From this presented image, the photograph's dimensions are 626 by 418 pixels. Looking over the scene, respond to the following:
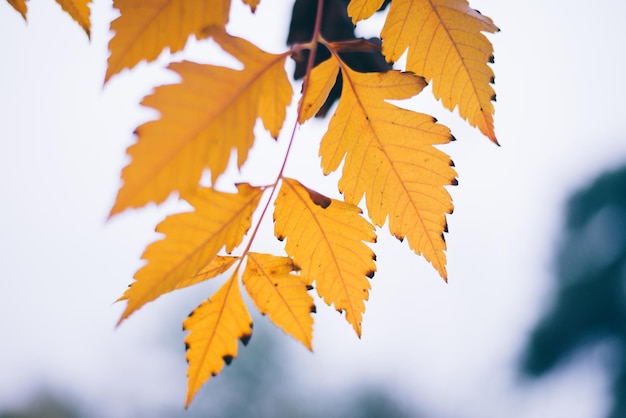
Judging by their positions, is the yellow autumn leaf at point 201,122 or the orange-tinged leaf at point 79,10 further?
the orange-tinged leaf at point 79,10

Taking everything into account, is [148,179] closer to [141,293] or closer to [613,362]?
[141,293]

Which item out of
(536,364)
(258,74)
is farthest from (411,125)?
A: (536,364)

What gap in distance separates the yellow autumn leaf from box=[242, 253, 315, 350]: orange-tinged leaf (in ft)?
0.51

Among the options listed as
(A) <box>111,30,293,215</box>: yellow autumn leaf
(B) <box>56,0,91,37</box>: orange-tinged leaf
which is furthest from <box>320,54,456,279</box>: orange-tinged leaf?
(B) <box>56,0,91,37</box>: orange-tinged leaf

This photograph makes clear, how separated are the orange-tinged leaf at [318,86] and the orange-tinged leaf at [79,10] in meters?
0.24

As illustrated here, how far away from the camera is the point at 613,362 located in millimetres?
7324

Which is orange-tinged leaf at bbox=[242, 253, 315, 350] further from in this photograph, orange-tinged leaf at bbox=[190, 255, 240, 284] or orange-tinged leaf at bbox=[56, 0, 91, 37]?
orange-tinged leaf at bbox=[56, 0, 91, 37]

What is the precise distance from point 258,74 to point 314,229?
0.17 m

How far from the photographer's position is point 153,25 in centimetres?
33

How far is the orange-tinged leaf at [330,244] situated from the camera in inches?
16.4

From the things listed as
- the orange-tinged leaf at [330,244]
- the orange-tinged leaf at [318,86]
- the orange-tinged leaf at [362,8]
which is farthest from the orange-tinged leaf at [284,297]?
the orange-tinged leaf at [362,8]

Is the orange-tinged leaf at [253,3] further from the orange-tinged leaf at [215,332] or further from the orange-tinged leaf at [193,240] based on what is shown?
the orange-tinged leaf at [215,332]

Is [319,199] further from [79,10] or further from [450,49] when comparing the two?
[79,10]

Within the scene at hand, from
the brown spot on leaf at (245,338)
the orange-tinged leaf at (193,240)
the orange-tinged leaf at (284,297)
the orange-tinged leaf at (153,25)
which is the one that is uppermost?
the orange-tinged leaf at (153,25)
